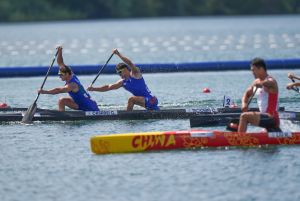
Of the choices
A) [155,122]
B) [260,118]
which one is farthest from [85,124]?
[260,118]

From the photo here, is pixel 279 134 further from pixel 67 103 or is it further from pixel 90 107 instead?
pixel 67 103

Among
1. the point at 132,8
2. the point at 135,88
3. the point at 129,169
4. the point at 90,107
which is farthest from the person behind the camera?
the point at 132,8

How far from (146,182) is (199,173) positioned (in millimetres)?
1160

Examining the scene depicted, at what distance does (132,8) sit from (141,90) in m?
97.0

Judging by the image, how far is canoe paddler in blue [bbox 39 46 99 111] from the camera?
82.9 feet

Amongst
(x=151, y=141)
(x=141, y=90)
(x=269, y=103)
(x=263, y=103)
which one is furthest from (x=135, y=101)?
(x=269, y=103)

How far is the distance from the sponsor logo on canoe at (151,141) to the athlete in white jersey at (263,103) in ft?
4.64

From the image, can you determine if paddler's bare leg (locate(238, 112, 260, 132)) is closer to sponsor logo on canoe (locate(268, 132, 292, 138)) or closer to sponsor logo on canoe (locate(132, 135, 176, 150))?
sponsor logo on canoe (locate(268, 132, 292, 138))

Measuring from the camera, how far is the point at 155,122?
25031 millimetres

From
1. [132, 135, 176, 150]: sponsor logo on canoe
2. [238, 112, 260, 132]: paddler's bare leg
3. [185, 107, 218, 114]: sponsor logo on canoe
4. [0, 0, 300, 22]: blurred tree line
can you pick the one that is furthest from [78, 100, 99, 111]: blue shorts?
Result: [0, 0, 300, 22]: blurred tree line

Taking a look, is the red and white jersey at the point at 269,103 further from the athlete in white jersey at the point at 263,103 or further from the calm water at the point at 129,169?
the calm water at the point at 129,169

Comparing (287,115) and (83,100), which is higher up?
(83,100)

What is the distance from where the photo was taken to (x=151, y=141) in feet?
66.5

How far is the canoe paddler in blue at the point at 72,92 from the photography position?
25.3 metres
